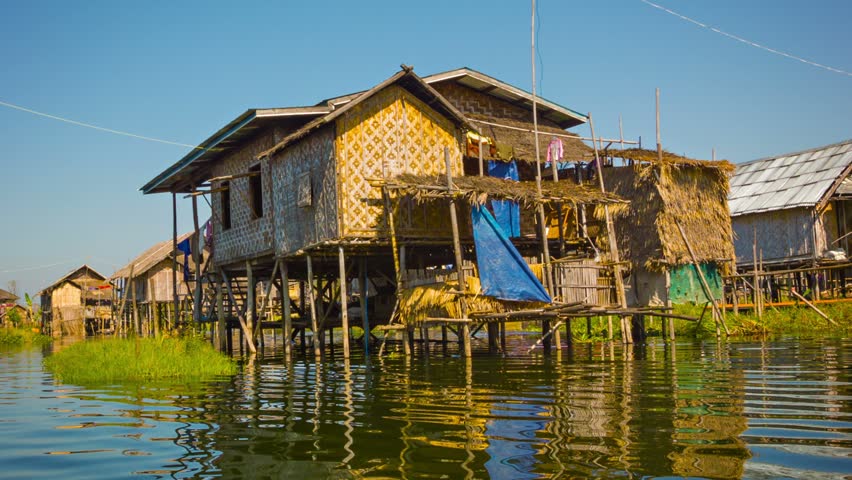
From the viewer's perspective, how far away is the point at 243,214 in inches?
789

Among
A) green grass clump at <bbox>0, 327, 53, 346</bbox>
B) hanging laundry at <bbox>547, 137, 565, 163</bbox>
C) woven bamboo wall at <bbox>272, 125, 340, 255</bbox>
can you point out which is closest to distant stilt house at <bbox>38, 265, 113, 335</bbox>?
green grass clump at <bbox>0, 327, 53, 346</bbox>

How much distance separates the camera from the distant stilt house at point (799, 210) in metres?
26.8

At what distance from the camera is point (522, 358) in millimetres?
14891

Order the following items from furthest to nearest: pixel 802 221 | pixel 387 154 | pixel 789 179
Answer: pixel 789 179, pixel 802 221, pixel 387 154

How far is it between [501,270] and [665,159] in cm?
946

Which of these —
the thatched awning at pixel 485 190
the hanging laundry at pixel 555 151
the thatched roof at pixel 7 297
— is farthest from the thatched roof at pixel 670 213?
the thatched roof at pixel 7 297

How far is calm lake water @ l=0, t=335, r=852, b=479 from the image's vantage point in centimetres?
502

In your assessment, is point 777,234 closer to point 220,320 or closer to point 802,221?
point 802,221

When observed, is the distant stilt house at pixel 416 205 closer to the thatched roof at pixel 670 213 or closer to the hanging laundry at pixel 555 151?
the hanging laundry at pixel 555 151

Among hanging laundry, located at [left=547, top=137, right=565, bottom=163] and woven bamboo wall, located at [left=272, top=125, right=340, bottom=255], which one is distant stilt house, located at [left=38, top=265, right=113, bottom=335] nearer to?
woven bamboo wall, located at [left=272, top=125, right=340, bottom=255]

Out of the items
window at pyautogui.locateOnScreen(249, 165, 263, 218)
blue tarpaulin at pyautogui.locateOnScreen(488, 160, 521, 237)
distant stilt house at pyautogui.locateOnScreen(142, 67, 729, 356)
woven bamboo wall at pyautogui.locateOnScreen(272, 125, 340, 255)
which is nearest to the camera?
distant stilt house at pyautogui.locateOnScreen(142, 67, 729, 356)

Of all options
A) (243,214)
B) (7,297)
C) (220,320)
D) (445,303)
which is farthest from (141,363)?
(7,297)

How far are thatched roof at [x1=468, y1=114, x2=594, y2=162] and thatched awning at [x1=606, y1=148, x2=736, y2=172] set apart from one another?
1.18 m

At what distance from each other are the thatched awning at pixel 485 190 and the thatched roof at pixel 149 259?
23340mm
